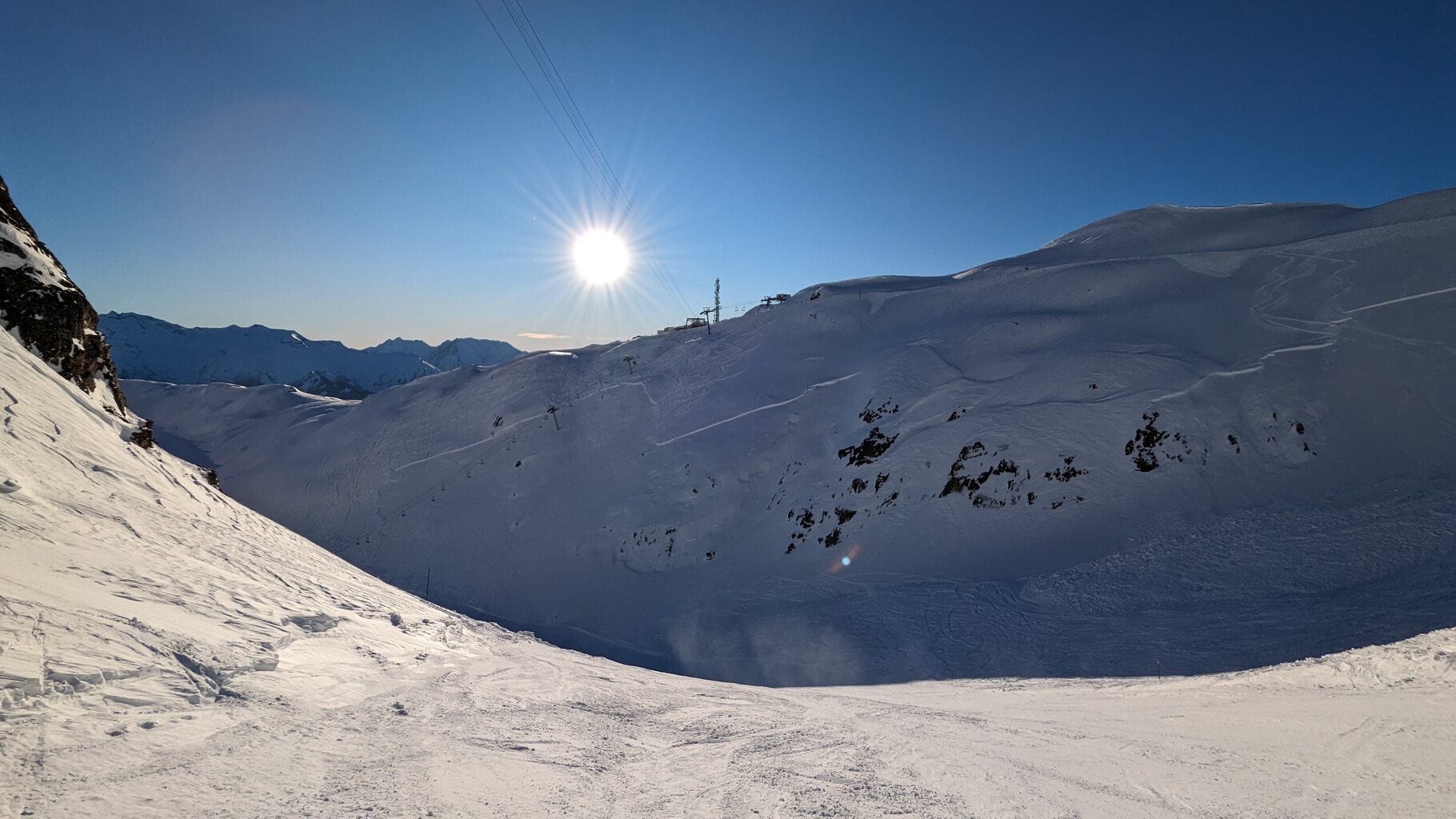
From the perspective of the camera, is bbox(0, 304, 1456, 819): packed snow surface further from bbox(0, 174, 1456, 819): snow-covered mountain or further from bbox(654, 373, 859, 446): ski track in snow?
bbox(654, 373, 859, 446): ski track in snow

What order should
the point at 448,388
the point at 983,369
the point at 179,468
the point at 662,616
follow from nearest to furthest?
the point at 179,468
the point at 662,616
the point at 983,369
the point at 448,388

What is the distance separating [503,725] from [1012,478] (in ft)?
61.6

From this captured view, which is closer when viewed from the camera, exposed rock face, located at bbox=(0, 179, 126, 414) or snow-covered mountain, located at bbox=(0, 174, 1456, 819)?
snow-covered mountain, located at bbox=(0, 174, 1456, 819)

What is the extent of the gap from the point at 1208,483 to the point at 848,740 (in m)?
17.0

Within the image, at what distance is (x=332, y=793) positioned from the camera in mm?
3730

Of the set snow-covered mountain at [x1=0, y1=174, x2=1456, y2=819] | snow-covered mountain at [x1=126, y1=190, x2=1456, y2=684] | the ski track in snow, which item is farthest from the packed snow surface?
the ski track in snow

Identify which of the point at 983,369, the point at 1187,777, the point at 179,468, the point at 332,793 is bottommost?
the point at 1187,777

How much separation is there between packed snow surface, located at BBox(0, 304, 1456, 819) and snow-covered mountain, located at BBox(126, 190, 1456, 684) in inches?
228

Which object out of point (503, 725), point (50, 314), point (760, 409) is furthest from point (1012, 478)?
point (50, 314)

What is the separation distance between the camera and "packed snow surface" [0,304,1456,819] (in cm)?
380

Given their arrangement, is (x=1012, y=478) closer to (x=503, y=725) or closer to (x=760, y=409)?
(x=760, y=409)

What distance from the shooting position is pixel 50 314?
15078mm

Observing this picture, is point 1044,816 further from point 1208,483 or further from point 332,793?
point 1208,483

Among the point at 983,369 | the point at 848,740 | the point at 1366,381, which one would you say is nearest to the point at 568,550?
the point at 983,369
